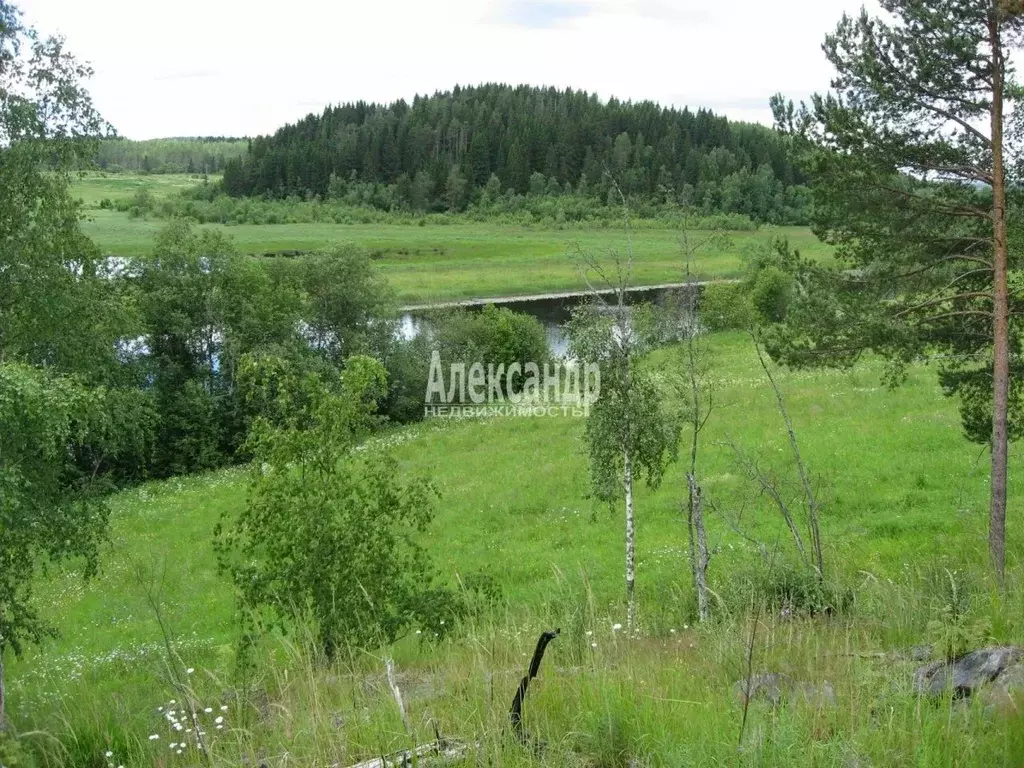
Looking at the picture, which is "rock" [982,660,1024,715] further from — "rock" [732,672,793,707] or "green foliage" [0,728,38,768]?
"green foliage" [0,728,38,768]

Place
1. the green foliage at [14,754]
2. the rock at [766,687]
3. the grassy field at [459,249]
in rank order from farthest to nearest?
the grassy field at [459,249], the green foliage at [14,754], the rock at [766,687]

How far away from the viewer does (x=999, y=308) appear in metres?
11.9

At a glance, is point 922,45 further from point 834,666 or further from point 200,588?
point 200,588

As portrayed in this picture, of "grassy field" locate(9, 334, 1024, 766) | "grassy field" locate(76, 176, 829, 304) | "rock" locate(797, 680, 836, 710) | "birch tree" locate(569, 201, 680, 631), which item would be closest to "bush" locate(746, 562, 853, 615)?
"grassy field" locate(9, 334, 1024, 766)

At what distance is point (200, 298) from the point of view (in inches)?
1491

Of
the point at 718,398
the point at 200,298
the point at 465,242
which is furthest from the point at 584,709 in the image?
the point at 465,242

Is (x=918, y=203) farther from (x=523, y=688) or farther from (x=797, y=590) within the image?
(x=523, y=688)

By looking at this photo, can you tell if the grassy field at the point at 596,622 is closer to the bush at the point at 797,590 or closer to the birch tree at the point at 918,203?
the bush at the point at 797,590

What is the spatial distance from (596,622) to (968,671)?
6.98 feet

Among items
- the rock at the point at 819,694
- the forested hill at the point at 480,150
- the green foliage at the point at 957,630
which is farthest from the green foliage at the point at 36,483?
the forested hill at the point at 480,150

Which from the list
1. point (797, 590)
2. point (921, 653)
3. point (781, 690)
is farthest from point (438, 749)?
point (797, 590)

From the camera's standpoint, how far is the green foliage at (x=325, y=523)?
930 centimetres

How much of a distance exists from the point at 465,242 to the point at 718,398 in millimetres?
80368

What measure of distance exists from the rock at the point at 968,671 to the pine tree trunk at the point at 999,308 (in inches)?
305
